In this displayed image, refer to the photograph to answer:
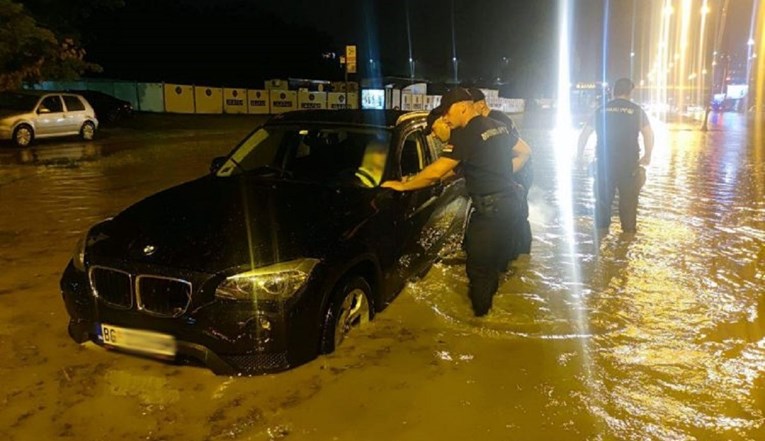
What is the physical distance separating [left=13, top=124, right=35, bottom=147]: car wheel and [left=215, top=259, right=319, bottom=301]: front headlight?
55.0ft

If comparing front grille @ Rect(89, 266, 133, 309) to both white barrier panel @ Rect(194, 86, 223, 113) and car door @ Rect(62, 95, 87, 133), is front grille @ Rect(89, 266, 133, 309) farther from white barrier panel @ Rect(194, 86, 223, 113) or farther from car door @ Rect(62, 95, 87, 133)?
white barrier panel @ Rect(194, 86, 223, 113)

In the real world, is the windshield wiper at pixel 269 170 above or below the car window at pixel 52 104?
below

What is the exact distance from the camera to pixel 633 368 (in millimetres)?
4148

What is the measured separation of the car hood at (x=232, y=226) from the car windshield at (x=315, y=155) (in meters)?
0.28

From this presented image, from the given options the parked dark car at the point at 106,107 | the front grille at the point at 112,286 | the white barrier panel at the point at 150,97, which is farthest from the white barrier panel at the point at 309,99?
the front grille at the point at 112,286

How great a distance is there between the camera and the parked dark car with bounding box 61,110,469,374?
139 inches

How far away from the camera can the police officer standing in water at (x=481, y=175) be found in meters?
4.54

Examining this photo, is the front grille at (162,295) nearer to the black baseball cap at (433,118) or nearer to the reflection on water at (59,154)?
the black baseball cap at (433,118)

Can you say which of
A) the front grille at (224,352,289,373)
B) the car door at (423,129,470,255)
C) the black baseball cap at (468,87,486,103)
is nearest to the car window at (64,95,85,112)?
the car door at (423,129,470,255)

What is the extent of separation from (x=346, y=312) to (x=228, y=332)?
889mm

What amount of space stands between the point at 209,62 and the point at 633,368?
53.7 metres

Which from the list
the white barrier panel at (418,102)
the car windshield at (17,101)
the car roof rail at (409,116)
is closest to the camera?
the car roof rail at (409,116)

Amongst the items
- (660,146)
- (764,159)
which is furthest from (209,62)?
(764,159)

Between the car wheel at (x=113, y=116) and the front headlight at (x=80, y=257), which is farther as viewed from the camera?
the car wheel at (x=113, y=116)
